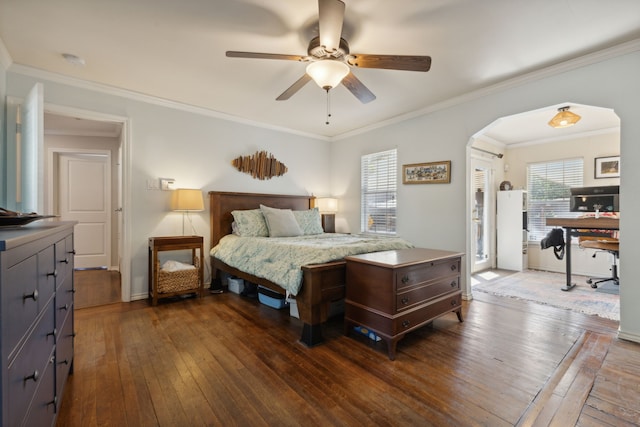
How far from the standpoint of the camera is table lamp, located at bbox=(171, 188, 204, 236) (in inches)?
140

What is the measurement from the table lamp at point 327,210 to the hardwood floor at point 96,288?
313cm

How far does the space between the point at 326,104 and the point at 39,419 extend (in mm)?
3688

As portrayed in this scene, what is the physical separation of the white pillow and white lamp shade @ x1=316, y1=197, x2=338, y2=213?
125cm

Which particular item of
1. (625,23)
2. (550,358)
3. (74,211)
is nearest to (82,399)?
(550,358)

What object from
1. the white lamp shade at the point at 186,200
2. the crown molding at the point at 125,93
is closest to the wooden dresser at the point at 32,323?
the white lamp shade at the point at 186,200

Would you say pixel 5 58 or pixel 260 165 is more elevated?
pixel 5 58

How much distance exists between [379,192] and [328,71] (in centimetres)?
289

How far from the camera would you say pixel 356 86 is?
2488mm

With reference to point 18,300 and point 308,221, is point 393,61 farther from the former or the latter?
point 308,221

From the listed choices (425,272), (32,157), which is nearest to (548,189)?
(425,272)

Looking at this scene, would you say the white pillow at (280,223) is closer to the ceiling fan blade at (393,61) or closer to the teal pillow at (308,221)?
the teal pillow at (308,221)

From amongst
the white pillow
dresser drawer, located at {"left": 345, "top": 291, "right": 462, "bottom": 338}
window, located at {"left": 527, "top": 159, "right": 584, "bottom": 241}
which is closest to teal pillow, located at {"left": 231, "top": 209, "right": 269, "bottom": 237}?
the white pillow

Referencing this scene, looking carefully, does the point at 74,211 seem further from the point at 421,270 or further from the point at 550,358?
the point at 550,358

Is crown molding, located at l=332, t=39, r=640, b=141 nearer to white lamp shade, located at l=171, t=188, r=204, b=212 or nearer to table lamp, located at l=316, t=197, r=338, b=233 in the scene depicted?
table lamp, located at l=316, t=197, r=338, b=233
